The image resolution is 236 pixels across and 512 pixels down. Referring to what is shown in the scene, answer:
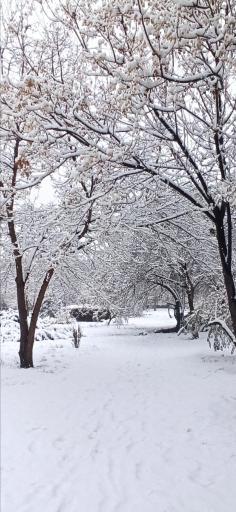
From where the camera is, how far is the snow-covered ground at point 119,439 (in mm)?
4117

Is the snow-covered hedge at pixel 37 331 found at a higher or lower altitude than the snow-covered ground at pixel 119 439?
higher

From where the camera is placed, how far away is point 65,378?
9.92 metres

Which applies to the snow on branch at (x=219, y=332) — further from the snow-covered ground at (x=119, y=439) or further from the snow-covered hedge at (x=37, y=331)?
the snow-covered hedge at (x=37, y=331)

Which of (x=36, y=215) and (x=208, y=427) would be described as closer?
(x=208, y=427)

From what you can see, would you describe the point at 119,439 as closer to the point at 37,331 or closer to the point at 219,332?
the point at 219,332

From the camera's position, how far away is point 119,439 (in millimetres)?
5809

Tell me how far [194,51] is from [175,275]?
644 inches

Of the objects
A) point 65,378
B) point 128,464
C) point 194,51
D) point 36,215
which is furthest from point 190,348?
point 194,51

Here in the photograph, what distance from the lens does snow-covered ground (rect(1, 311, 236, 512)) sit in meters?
4.12

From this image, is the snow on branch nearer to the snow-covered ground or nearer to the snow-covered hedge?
the snow-covered ground

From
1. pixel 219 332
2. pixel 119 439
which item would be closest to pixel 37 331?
pixel 219 332

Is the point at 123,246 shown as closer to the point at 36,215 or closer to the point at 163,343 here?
the point at 36,215

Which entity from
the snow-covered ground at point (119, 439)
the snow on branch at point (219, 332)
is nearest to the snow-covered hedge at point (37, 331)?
the snow-covered ground at point (119, 439)

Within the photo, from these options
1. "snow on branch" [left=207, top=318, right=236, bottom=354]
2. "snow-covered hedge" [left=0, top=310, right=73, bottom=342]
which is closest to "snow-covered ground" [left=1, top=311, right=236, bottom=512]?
"snow on branch" [left=207, top=318, right=236, bottom=354]
